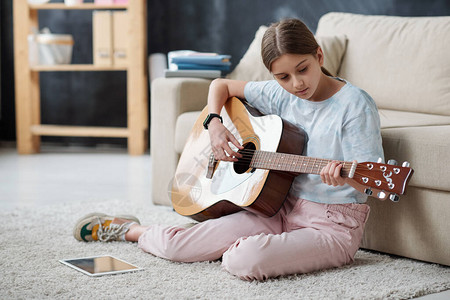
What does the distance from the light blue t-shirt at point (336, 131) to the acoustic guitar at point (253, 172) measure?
0.04m

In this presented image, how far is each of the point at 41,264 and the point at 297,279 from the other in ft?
2.21

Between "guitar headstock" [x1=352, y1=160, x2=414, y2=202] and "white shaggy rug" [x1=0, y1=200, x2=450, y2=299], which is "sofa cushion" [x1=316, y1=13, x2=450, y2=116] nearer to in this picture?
"white shaggy rug" [x1=0, y1=200, x2=450, y2=299]

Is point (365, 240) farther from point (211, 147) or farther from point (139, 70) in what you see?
point (139, 70)

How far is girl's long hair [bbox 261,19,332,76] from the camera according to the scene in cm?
152

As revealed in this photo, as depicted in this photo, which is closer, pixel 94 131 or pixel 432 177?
pixel 432 177

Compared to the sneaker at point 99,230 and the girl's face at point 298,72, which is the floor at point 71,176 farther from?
the girl's face at point 298,72

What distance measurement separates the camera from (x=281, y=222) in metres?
1.72

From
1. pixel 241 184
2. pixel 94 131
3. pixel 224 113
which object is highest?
pixel 224 113

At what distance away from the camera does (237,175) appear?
1.75 m

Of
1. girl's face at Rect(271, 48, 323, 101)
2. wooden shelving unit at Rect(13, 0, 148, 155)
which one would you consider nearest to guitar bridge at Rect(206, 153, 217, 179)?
girl's face at Rect(271, 48, 323, 101)

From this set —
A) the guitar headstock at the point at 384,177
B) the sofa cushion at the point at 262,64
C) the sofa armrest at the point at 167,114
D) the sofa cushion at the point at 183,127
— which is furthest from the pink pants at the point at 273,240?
the sofa cushion at the point at 262,64

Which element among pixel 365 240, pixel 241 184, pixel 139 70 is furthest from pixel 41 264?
pixel 139 70

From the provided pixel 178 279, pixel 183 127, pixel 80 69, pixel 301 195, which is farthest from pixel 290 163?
pixel 80 69

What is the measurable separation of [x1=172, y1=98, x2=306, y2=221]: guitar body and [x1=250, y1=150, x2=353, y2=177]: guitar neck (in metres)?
0.02
